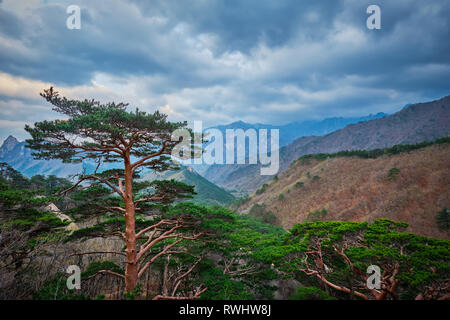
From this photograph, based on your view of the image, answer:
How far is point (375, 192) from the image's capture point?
4028 cm

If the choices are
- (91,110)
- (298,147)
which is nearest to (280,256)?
(91,110)

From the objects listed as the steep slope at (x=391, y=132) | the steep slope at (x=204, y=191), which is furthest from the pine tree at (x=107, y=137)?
the steep slope at (x=391, y=132)

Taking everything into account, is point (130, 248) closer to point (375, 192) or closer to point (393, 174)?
point (375, 192)

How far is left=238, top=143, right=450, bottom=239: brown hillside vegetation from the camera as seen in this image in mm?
32406

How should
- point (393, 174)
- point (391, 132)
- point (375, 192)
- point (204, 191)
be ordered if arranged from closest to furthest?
point (375, 192) < point (393, 174) < point (204, 191) < point (391, 132)

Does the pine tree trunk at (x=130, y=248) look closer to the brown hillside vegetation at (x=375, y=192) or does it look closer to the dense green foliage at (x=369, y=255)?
the dense green foliage at (x=369, y=255)

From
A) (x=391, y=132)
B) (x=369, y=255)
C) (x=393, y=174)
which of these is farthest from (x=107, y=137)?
(x=391, y=132)

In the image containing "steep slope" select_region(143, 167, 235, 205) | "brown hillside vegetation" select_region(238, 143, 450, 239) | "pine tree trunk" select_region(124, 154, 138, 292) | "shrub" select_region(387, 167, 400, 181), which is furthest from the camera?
"steep slope" select_region(143, 167, 235, 205)

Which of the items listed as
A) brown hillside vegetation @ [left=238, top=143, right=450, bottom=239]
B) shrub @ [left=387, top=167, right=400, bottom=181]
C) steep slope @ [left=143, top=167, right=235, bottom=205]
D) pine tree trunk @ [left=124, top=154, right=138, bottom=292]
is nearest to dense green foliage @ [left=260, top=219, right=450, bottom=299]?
pine tree trunk @ [left=124, top=154, right=138, bottom=292]

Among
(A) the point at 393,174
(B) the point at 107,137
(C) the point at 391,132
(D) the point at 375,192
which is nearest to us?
(B) the point at 107,137

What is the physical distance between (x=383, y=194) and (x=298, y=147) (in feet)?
475

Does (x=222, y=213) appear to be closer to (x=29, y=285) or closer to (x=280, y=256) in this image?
(x=280, y=256)
